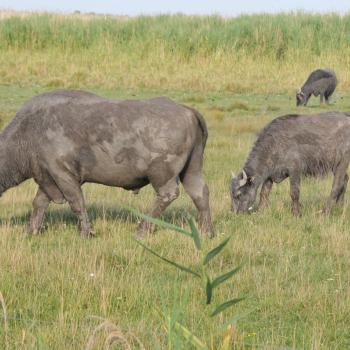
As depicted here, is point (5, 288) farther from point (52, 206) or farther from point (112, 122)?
point (52, 206)

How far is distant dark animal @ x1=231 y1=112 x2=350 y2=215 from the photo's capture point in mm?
10562

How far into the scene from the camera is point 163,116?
8508 millimetres

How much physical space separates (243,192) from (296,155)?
81 centimetres

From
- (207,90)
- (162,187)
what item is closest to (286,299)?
(162,187)

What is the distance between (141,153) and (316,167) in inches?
121

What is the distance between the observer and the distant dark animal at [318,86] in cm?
2714

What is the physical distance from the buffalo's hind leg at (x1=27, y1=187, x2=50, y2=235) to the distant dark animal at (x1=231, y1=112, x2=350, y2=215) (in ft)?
8.45

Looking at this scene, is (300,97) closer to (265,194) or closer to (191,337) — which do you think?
(265,194)

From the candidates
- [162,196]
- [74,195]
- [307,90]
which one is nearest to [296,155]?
[162,196]

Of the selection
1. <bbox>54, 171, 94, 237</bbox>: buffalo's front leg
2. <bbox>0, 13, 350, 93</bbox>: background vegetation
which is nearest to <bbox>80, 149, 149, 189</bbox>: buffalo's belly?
<bbox>54, 171, 94, 237</bbox>: buffalo's front leg

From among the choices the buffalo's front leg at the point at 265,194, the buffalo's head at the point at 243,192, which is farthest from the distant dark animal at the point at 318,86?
the buffalo's head at the point at 243,192

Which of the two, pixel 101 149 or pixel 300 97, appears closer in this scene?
pixel 101 149

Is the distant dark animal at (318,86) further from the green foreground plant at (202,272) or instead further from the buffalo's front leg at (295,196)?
the green foreground plant at (202,272)

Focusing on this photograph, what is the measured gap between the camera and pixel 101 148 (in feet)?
28.0
